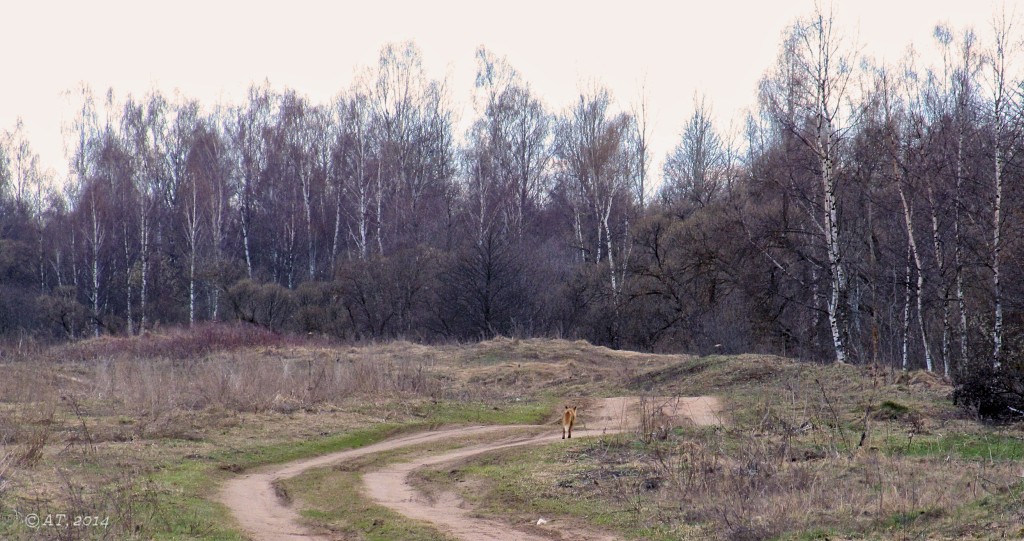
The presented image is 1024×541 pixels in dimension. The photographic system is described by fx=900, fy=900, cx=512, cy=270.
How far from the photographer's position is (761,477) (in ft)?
34.5

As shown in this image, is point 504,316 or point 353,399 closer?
point 353,399

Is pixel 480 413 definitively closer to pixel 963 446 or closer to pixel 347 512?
pixel 347 512

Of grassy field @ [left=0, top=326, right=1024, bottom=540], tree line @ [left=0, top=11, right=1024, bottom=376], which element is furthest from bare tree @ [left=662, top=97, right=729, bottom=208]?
grassy field @ [left=0, top=326, right=1024, bottom=540]

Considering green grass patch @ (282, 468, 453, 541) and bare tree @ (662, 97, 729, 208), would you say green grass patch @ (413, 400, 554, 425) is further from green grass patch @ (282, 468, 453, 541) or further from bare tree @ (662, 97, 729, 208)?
bare tree @ (662, 97, 729, 208)

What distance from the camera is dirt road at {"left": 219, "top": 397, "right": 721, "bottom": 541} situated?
388 inches

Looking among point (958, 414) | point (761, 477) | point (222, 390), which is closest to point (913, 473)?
point (761, 477)

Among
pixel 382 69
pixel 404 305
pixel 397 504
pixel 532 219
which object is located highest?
pixel 382 69

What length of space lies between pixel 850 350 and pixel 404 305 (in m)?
27.6

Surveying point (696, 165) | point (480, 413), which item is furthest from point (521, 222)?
point (480, 413)

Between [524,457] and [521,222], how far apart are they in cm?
4638

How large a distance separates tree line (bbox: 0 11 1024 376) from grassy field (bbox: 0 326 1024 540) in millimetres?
10682

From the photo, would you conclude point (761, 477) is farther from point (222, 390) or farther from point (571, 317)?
point (571, 317)

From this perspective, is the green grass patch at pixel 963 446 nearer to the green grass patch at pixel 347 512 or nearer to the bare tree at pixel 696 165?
the green grass patch at pixel 347 512

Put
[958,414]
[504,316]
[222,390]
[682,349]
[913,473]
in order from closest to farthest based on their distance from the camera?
[913,473]
[958,414]
[222,390]
[682,349]
[504,316]
